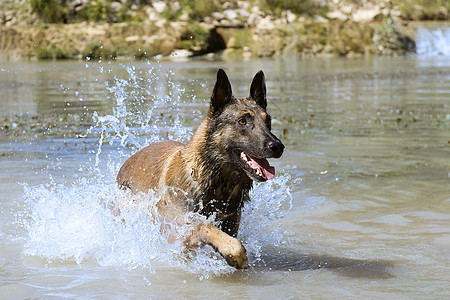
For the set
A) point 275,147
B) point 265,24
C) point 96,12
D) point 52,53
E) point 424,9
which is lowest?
point 275,147

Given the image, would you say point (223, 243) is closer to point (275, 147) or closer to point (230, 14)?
point (275, 147)

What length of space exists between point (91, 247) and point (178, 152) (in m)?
1.21

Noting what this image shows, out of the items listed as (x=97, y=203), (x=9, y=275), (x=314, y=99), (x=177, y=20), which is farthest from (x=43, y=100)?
(x=177, y=20)

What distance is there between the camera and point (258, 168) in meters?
5.36

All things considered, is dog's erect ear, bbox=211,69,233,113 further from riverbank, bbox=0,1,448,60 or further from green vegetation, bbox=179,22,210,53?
green vegetation, bbox=179,22,210,53

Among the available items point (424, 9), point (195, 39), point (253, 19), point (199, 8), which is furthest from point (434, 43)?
point (199, 8)

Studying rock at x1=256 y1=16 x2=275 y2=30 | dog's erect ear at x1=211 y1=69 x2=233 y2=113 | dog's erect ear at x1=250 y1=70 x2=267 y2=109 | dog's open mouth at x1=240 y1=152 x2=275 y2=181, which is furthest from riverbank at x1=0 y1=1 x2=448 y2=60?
dog's open mouth at x1=240 y1=152 x2=275 y2=181

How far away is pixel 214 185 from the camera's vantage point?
18.1ft

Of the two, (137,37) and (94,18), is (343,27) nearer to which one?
(137,37)

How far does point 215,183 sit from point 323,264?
1.18 meters

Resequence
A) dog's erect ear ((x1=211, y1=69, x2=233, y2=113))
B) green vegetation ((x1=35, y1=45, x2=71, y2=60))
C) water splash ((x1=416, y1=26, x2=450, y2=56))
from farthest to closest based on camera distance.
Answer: water splash ((x1=416, y1=26, x2=450, y2=56)) < green vegetation ((x1=35, y1=45, x2=71, y2=60)) < dog's erect ear ((x1=211, y1=69, x2=233, y2=113))

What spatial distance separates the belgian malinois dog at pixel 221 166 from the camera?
532 cm

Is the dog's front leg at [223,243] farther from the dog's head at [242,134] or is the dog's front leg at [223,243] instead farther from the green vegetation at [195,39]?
the green vegetation at [195,39]

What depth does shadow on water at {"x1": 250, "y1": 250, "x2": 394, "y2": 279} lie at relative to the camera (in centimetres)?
534
